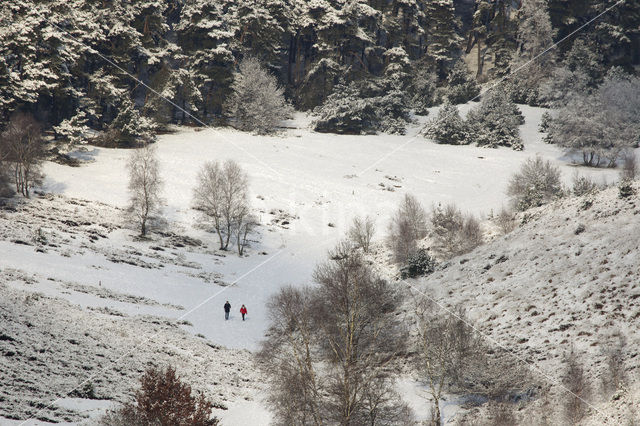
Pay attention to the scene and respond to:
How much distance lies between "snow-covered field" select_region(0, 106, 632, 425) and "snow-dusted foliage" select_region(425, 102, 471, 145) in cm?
204

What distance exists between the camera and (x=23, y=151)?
1515 inches

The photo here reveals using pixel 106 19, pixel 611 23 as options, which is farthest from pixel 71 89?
pixel 611 23

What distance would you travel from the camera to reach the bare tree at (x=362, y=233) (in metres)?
40.2

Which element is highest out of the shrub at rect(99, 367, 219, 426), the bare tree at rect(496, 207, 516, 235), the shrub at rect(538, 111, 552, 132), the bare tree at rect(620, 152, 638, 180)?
the shrub at rect(538, 111, 552, 132)

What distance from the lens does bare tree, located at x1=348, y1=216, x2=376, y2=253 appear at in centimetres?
4019

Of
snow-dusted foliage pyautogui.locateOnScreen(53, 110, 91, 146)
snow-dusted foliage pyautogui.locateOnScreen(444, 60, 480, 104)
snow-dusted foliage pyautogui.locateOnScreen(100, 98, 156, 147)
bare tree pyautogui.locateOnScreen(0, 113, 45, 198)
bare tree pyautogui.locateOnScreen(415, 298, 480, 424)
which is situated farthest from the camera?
snow-dusted foliage pyautogui.locateOnScreen(444, 60, 480, 104)

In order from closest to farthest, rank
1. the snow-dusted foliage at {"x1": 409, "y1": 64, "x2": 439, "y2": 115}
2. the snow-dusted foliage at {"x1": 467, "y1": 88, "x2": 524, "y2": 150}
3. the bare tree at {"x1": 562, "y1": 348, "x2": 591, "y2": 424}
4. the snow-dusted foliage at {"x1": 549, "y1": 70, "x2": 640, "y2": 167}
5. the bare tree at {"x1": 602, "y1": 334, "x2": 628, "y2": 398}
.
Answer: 1. the bare tree at {"x1": 562, "y1": 348, "x2": 591, "y2": 424}
2. the bare tree at {"x1": 602, "y1": 334, "x2": 628, "y2": 398}
3. the snow-dusted foliage at {"x1": 549, "y1": 70, "x2": 640, "y2": 167}
4. the snow-dusted foliage at {"x1": 467, "y1": 88, "x2": 524, "y2": 150}
5. the snow-dusted foliage at {"x1": 409, "y1": 64, "x2": 439, "y2": 115}

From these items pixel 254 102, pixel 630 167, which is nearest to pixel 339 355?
pixel 630 167

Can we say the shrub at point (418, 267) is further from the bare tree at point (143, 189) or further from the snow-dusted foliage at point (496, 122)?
the snow-dusted foliage at point (496, 122)

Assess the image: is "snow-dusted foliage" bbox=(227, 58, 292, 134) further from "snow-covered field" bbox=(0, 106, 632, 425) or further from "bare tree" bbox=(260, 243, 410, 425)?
"bare tree" bbox=(260, 243, 410, 425)

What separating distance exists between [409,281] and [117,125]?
37.3m

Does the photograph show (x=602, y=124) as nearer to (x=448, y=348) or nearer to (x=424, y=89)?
(x=424, y=89)

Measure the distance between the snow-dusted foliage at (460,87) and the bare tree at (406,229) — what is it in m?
33.8

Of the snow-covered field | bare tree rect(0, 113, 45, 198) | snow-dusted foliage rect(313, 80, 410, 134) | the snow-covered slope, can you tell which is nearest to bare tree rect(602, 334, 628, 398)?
the snow-covered slope
